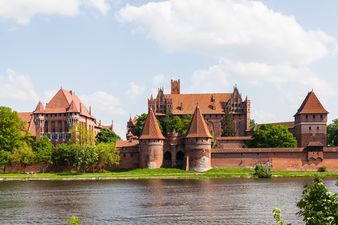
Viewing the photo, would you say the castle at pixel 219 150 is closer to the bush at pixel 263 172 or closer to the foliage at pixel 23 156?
the bush at pixel 263 172

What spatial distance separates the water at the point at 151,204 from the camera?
2950cm

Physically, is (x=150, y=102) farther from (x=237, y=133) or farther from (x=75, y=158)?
(x=75, y=158)

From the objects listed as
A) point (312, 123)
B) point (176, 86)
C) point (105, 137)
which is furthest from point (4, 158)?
point (176, 86)

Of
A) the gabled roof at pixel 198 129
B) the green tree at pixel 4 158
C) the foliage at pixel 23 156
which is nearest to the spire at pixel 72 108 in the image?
the foliage at pixel 23 156

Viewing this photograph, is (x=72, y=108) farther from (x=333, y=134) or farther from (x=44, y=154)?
(x=333, y=134)

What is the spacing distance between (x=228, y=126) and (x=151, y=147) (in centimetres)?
2142

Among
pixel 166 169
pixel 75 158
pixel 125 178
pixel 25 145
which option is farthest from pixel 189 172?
pixel 25 145

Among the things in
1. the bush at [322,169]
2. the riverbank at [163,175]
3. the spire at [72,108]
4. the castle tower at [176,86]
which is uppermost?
the castle tower at [176,86]

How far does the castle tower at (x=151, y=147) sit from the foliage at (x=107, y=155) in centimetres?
356

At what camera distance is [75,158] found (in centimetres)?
7275

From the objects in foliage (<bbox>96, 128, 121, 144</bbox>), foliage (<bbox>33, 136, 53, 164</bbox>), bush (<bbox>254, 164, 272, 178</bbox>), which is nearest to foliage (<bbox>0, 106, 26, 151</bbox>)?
foliage (<bbox>33, 136, 53, 164</bbox>)

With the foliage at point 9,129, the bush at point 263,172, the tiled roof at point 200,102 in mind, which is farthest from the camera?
the tiled roof at point 200,102

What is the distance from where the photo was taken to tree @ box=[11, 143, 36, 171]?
240 ft

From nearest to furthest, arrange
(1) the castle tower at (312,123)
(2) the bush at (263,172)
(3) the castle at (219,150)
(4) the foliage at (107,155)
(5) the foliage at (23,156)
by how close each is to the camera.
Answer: (2) the bush at (263,172)
(3) the castle at (219,150)
(5) the foliage at (23,156)
(4) the foliage at (107,155)
(1) the castle tower at (312,123)
